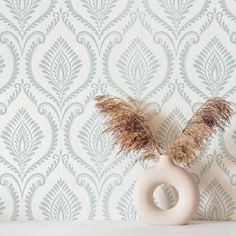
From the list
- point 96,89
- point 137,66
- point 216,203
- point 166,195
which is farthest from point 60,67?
point 216,203

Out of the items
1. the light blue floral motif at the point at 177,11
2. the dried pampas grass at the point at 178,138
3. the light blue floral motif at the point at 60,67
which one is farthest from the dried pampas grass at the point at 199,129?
the light blue floral motif at the point at 60,67

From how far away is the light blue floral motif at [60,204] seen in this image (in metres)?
1.36

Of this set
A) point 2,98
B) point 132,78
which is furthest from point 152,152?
point 2,98

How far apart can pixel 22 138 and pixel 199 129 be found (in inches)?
20.7

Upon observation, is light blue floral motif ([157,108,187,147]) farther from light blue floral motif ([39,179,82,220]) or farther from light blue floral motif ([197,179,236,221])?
light blue floral motif ([39,179,82,220])

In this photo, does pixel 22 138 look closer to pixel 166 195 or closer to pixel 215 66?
pixel 166 195

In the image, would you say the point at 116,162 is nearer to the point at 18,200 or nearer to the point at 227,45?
the point at 18,200

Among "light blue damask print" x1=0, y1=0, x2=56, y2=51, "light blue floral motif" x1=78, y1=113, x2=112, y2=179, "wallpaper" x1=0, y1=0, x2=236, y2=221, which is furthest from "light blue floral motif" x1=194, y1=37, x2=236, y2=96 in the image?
"light blue damask print" x1=0, y1=0, x2=56, y2=51

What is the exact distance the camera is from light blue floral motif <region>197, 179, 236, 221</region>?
130cm

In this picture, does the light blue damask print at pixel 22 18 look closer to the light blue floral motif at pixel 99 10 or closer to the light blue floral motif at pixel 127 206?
the light blue floral motif at pixel 99 10

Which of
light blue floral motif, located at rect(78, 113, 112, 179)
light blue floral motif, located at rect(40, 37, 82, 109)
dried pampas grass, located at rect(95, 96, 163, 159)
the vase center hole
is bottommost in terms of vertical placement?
the vase center hole

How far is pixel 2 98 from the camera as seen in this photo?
1.39 metres

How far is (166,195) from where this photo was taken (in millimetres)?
1317

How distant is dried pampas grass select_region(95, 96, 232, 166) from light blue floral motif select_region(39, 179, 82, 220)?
0.71 ft
